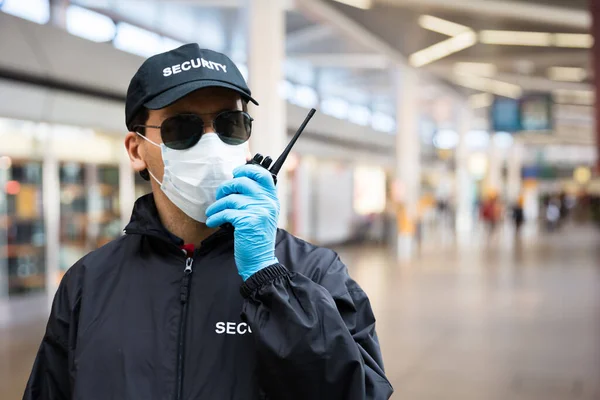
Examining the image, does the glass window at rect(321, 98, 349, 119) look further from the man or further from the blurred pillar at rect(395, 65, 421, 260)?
the man

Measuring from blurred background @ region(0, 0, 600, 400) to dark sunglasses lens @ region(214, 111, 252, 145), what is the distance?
467cm

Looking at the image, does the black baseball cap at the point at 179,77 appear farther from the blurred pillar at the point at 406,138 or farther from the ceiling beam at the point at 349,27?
the blurred pillar at the point at 406,138

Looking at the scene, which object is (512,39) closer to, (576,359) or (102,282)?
(576,359)

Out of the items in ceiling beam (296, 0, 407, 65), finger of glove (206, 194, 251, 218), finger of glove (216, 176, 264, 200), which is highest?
ceiling beam (296, 0, 407, 65)

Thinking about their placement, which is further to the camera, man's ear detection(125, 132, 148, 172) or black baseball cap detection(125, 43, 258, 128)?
→ man's ear detection(125, 132, 148, 172)

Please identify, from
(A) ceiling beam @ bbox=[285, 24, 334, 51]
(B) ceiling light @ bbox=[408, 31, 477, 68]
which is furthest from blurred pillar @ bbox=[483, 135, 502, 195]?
(A) ceiling beam @ bbox=[285, 24, 334, 51]

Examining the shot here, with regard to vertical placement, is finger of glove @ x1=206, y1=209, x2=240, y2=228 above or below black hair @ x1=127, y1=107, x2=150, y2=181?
below

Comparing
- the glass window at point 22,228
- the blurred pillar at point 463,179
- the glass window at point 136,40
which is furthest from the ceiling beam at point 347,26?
the blurred pillar at point 463,179

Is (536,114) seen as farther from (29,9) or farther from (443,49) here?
(29,9)

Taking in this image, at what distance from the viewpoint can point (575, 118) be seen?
44.6 m

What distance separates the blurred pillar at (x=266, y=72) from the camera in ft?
35.1

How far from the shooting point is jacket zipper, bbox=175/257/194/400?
1641 millimetres

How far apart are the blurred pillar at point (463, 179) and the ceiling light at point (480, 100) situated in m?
0.64

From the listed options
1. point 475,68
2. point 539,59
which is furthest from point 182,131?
point 475,68
